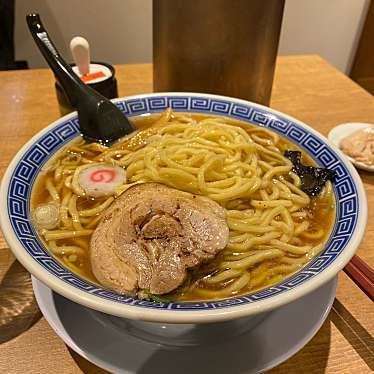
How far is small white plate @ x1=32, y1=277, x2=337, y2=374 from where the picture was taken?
877 millimetres

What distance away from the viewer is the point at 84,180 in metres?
1.18

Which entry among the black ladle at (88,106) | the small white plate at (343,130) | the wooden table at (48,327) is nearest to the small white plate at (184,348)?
the wooden table at (48,327)

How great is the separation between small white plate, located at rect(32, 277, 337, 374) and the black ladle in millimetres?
547

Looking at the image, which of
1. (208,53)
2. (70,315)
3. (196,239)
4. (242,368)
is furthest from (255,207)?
(208,53)

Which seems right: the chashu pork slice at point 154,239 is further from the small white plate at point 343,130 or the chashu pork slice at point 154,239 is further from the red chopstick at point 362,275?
the small white plate at point 343,130

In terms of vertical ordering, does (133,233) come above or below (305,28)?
above

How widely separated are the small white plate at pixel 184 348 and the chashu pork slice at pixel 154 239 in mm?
149

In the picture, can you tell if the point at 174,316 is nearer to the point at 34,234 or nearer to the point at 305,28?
the point at 34,234

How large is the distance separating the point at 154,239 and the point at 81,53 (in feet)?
3.27

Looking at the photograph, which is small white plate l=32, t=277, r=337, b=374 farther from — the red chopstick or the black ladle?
the black ladle

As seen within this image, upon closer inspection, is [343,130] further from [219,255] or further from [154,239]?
[154,239]

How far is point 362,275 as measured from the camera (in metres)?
1.04

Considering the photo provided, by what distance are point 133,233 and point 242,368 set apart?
0.36m

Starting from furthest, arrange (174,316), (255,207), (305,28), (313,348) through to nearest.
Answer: (305,28) < (255,207) < (313,348) < (174,316)
